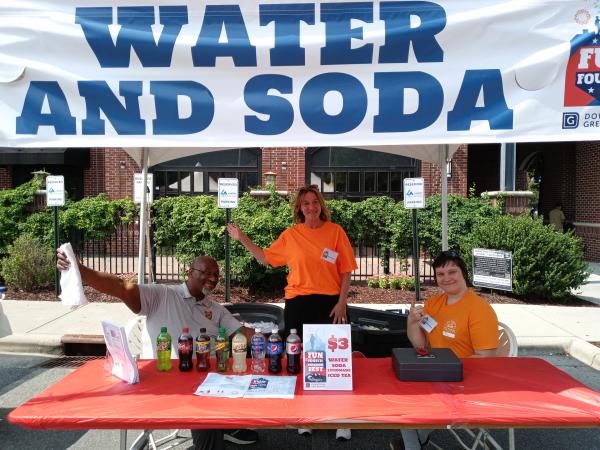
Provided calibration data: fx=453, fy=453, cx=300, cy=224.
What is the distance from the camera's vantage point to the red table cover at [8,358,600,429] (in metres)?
2.01

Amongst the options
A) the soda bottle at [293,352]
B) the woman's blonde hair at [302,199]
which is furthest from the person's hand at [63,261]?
the woman's blonde hair at [302,199]

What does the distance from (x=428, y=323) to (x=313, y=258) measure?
100cm

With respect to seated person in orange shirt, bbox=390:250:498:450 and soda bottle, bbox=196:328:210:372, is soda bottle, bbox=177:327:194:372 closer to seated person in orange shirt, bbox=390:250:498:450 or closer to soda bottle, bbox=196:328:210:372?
soda bottle, bbox=196:328:210:372

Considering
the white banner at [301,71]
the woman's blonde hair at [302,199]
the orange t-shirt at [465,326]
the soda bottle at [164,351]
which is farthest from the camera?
the woman's blonde hair at [302,199]

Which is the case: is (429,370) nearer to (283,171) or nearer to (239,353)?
(239,353)

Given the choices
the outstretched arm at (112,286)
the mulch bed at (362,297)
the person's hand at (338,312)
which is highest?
the outstretched arm at (112,286)

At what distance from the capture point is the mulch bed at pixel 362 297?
8.11 m

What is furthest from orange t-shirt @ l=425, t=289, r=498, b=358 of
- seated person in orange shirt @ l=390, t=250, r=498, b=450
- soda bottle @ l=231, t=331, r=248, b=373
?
soda bottle @ l=231, t=331, r=248, b=373

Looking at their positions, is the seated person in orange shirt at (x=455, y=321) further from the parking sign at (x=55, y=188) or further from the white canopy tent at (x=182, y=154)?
the parking sign at (x=55, y=188)

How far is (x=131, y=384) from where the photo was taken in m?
2.43

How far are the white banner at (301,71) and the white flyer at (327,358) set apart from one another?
106cm

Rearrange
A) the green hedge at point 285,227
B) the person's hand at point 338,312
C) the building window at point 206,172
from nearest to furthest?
the person's hand at point 338,312 → the green hedge at point 285,227 → the building window at point 206,172

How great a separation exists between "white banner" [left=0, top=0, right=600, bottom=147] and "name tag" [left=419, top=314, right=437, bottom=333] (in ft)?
3.56

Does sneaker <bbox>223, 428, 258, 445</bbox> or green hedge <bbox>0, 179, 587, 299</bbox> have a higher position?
green hedge <bbox>0, 179, 587, 299</bbox>
